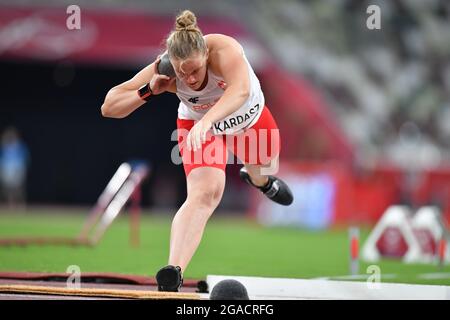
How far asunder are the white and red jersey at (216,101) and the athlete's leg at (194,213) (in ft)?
1.15

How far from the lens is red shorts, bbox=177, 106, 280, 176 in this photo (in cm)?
708

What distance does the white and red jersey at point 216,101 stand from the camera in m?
6.88

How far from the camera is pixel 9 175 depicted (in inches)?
932

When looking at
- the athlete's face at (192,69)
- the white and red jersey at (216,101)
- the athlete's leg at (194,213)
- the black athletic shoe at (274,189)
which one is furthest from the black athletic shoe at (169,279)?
the black athletic shoe at (274,189)

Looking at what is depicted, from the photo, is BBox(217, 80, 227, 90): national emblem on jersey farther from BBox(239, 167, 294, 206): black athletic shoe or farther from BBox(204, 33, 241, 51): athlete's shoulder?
BBox(239, 167, 294, 206): black athletic shoe

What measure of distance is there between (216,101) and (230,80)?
16.1 inches

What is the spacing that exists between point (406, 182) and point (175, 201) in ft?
24.4

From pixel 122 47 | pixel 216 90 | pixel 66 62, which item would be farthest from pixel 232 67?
pixel 66 62

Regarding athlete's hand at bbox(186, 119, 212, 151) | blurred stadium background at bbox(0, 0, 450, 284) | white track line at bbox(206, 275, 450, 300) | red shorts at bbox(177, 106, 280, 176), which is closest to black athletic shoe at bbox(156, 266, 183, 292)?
white track line at bbox(206, 275, 450, 300)

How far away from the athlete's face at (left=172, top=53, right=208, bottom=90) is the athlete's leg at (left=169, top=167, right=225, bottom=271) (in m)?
0.70
